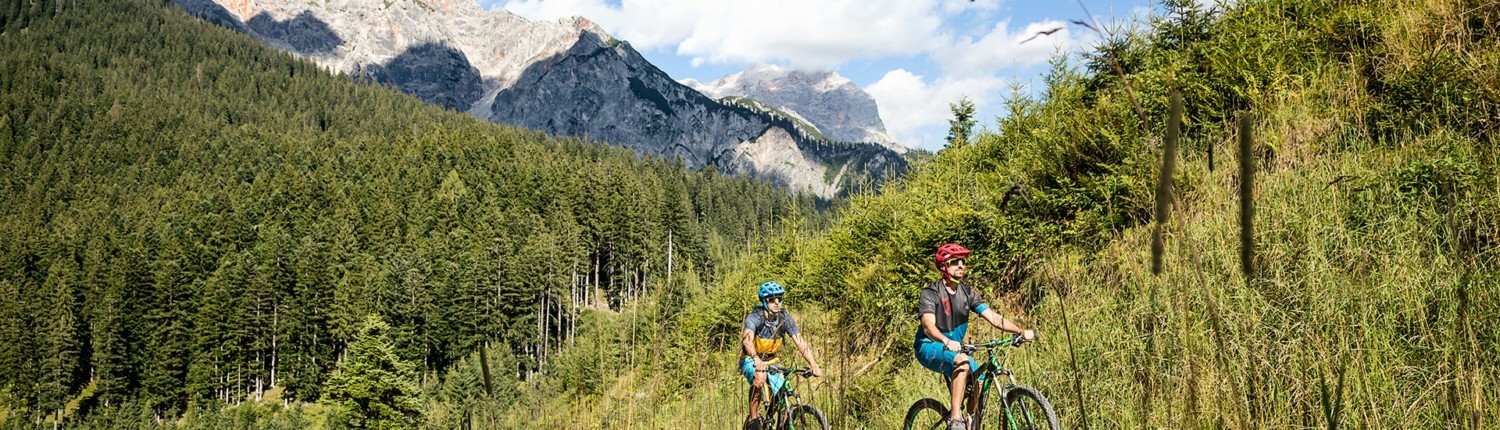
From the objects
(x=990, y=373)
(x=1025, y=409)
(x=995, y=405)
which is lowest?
(x=995, y=405)

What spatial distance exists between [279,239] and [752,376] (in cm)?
9549

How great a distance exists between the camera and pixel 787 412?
19.0ft

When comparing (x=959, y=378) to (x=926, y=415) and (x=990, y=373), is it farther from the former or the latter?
(x=926, y=415)

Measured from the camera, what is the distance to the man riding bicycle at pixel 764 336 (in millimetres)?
6234

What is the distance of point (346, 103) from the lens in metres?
164

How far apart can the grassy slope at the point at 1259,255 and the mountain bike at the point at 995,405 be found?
388mm

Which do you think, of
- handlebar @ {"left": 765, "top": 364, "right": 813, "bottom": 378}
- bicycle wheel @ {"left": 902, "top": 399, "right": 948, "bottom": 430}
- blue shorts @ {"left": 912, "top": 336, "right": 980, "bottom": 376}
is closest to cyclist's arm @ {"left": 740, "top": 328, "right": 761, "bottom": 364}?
handlebar @ {"left": 765, "top": 364, "right": 813, "bottom": 378}

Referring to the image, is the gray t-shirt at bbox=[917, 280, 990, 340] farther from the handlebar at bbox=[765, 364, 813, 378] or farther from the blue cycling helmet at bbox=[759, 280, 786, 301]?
the blue cycling helmet at bbox=[759, 280, 786, 301]

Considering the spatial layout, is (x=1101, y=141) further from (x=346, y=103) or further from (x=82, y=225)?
(x=346, y=103)

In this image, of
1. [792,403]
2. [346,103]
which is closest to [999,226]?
[792,403]

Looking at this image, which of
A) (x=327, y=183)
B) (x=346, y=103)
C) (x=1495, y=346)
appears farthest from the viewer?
(x=346, y=103)

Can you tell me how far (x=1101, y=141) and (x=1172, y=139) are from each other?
874cm

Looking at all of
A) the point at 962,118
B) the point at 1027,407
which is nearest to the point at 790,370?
the point at 1027,407

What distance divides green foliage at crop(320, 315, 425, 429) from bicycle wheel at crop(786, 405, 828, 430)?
110 feet
